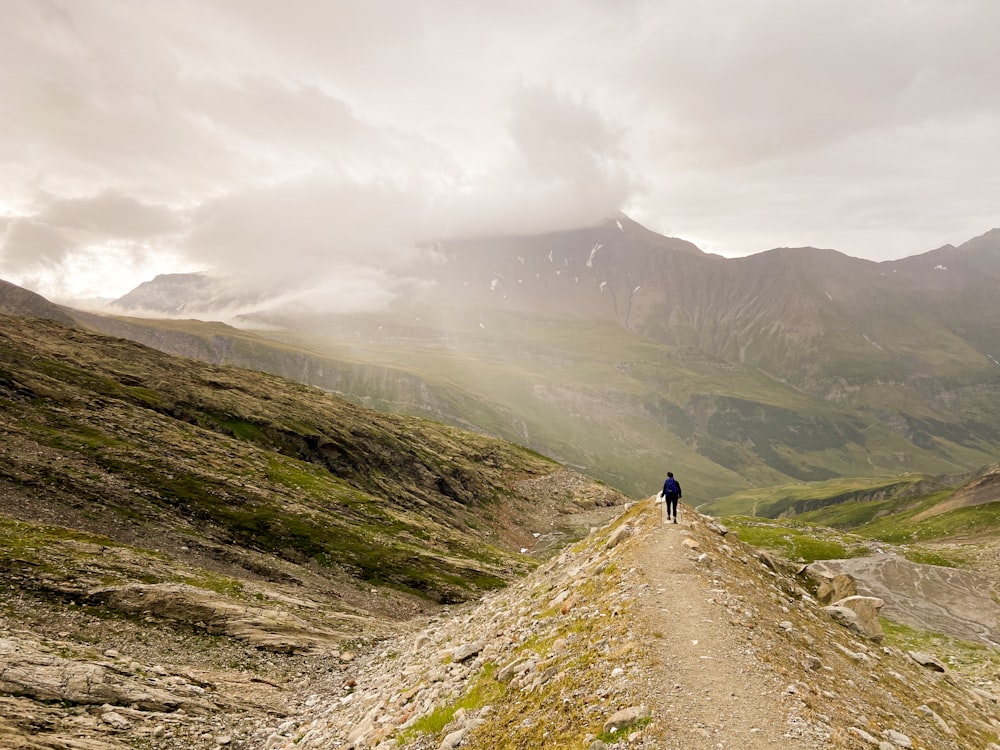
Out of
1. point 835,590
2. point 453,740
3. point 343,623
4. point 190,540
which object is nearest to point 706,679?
point 453,740

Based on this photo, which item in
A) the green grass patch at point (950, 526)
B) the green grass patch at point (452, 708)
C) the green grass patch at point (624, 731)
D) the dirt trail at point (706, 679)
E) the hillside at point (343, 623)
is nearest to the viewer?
the dirt trail at point (706, 679)

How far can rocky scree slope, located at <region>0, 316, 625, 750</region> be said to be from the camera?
3025 centimetres

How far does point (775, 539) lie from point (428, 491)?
7686cm

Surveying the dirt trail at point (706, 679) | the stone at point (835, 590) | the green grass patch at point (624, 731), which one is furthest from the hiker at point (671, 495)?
the green grass patch at point (624, 731)

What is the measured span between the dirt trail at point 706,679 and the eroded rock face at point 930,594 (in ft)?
194

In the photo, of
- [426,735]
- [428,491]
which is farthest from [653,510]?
[428,491]

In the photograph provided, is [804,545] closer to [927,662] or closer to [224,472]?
[927,662]

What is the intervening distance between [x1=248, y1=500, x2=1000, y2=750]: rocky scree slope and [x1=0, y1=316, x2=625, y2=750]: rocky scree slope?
8753 mm

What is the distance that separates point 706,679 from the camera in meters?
15.3

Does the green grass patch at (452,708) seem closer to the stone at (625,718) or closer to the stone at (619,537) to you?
the stone at (625,718)

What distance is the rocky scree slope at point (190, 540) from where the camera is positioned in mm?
30250

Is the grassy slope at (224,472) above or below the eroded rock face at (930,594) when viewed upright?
above

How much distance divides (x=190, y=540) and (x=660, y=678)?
57.7 meters

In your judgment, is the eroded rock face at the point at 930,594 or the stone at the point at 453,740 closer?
the stone at the point at 453,740
